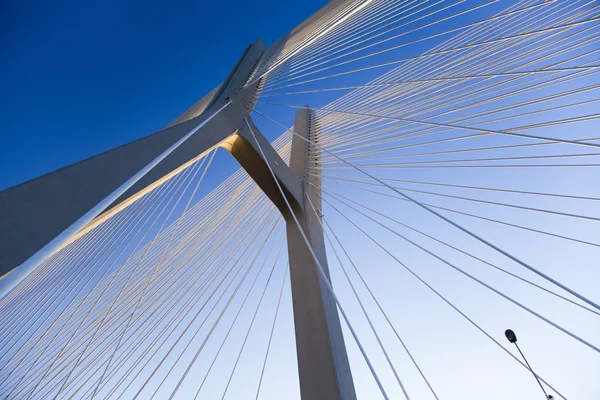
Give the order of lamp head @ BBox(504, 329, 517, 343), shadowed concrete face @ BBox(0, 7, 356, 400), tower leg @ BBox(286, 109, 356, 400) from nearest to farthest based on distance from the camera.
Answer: shadowed concrete face @ BBox(0, 7, 356, 400) → tower leg @ BBox(286, 109, 356, 400) → lamp head @ BBox(504, 329, 517, 343)

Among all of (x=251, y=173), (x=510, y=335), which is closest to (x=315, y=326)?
(x=251, y=173)

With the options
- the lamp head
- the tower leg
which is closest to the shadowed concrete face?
the tower leg

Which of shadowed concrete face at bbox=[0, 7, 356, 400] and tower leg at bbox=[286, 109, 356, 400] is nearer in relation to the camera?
shadowed concrete face at bbox=[0, 7, 356, 400]

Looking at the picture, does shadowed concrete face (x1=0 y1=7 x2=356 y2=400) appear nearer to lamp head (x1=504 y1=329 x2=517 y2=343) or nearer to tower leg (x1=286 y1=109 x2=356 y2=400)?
tower leg (x1=286 y1=109 x2=356 y2=400)

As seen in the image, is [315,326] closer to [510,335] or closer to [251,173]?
[251,173]

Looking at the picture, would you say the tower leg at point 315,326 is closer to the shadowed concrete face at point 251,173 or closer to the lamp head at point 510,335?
the shadowed concrete face at point 251,173

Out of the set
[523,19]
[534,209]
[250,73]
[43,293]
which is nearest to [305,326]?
[534,209]

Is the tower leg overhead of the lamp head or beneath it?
overhead

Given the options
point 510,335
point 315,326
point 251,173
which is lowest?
point 510,335

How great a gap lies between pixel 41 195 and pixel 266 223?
9.88 ft

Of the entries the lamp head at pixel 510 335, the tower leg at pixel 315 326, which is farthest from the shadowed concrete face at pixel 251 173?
the lamp head at pixel 510 335

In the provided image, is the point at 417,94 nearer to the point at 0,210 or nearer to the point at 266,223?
the point at 266,223

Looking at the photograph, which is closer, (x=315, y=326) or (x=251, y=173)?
(x=315, y=326)

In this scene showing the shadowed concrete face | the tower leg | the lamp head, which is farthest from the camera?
the lamp head
